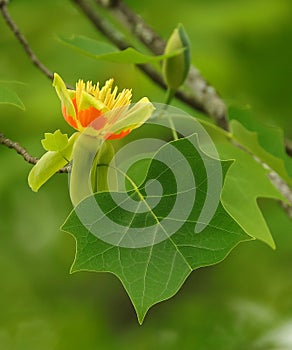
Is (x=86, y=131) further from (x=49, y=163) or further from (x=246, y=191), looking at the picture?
(x=246, y=191)

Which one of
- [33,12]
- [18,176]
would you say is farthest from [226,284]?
[33,12]

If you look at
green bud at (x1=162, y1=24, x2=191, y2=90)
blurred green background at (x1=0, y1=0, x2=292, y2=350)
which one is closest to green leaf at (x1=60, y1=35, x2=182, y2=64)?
green bud at (x1=162, y1=24, x2=191, y2=90)

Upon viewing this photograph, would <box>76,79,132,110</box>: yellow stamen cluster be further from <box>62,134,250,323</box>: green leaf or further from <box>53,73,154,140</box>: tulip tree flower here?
<box>62,134,250,323</box>: green leaf

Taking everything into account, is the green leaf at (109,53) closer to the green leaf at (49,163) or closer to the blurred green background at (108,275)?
the green leaf at (49,163)

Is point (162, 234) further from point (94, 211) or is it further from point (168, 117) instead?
point (168, 117)

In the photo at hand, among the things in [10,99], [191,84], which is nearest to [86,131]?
[10,99]
